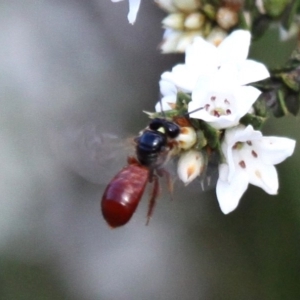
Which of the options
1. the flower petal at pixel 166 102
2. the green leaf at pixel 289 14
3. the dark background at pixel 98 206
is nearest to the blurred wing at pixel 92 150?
the flower petal at pixel 166 102

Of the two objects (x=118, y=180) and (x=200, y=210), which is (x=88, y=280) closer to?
(x=200, y=210)

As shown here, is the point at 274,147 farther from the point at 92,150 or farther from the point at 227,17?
the point at 92,150

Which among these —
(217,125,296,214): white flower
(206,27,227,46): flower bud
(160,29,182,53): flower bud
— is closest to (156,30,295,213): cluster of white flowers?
(217,125,296,214): white flower

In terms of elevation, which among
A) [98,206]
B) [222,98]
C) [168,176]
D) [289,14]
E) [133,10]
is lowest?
[98,206]

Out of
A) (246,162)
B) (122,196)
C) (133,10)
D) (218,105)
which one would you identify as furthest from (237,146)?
(133,10)

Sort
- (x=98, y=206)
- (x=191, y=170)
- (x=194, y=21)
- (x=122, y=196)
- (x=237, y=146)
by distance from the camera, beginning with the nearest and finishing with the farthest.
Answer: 1. (x=191, y=170)
2. (x=122, y=196)
3. (x=237, y=146)
4. (x=194, y=21)
5. (x=98, y=206)

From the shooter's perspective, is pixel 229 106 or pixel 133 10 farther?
pixel 133 10
